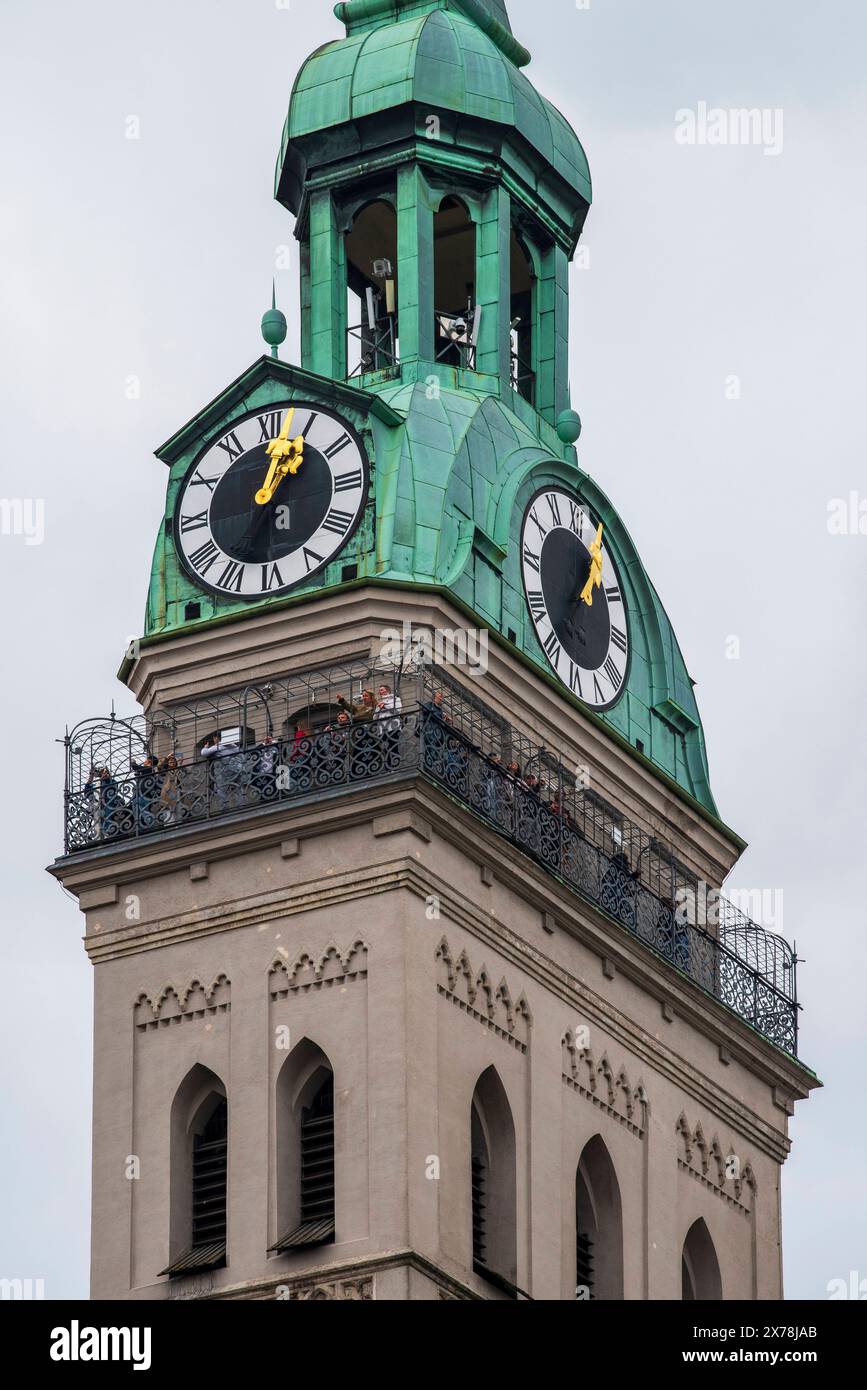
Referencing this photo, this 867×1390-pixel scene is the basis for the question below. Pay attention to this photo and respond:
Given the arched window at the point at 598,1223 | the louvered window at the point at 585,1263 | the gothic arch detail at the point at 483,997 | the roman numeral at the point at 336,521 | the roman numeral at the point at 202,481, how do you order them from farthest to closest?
the roman numeral at the point at 202,481, the roman numeral at the point at 336,521, the arched window at the point at 598,1223, the louvered window at the point at 585,1263, the gothic arch detail at the point at 483,997

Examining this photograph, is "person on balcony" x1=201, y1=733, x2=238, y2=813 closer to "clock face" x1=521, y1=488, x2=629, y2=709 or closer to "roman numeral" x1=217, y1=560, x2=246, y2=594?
"roman numeral" x1=217, y1=560, x2=246, y2=594

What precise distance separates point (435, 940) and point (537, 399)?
33.5 feet

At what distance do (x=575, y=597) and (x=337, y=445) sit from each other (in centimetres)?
352

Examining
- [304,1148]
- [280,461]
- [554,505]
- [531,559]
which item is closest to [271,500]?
[280,461]

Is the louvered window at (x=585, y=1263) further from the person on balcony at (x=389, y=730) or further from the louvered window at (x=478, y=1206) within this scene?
the person on balcony at (x=389, y=730)

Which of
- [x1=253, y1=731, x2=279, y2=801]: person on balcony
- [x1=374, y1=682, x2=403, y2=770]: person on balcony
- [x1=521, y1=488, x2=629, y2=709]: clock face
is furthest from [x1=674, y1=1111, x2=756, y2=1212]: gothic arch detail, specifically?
[x1=253, y1=731, x2=279, y2=801]: person on balcony

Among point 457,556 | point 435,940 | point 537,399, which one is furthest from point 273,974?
point 537,399

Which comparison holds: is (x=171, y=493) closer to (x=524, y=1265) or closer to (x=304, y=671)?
(x=304, y=671)

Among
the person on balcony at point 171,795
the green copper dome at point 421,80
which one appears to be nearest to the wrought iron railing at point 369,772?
the person on balcony at point 171,795

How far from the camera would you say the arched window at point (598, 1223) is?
61375mm

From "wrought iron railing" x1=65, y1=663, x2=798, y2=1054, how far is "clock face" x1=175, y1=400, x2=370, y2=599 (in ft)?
4.91

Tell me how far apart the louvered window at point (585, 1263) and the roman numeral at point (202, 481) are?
30.6ft

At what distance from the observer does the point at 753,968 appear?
64.7 m
